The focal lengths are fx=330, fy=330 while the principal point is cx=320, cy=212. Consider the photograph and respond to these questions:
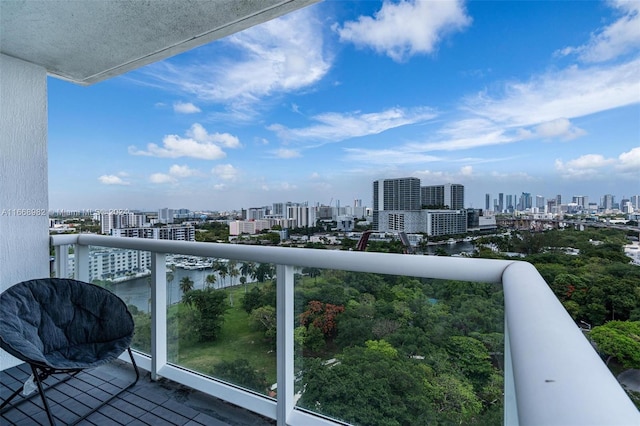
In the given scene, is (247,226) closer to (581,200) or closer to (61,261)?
(61,261)

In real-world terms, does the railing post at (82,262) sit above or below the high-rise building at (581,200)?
below

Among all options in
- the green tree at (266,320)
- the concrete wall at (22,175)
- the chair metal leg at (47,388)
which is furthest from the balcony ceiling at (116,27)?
the chair metal leg at (47,388)

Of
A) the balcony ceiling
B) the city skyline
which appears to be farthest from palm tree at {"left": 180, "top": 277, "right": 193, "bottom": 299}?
the city skyline

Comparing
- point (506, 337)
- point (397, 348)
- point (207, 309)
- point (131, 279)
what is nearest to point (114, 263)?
point (131, 279)

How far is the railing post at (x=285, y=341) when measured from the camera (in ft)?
7.31

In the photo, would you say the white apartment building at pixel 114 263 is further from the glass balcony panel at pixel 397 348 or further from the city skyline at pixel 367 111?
the glass balcony panel at pixel 397 348

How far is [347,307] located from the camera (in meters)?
2.09

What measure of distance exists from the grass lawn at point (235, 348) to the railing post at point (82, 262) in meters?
1.58

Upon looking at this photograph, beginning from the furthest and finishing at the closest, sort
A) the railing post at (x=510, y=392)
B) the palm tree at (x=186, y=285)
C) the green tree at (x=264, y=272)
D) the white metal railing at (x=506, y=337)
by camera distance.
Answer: the palm tree at (x=186, y=285) < the green tree at (x=264, y=272) < the railing post at (x=510, y=392) < the white metal railing at (x=506, y=337)

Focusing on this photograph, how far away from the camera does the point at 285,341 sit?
225 centimetres

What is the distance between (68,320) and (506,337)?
121 inches

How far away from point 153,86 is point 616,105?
7.30m

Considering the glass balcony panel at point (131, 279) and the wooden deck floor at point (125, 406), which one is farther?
the glass balcony panel at point (131, 279)

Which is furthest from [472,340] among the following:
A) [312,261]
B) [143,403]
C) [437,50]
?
[437,50]
